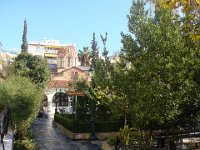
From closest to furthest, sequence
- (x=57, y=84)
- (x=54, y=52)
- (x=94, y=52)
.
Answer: (x=94, y=52), (x=57, y=84), (x=54, y=52)

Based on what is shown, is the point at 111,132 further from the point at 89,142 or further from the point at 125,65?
the point at 125,65

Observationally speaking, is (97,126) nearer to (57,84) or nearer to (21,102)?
(21,102)

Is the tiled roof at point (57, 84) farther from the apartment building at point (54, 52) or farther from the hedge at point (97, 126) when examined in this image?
the hedge at point (97, 126)

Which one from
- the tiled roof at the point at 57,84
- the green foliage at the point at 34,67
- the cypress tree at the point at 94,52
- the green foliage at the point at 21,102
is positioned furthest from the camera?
the tiled roof at the point at 57,84

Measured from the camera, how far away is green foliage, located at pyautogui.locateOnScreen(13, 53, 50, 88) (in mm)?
43719

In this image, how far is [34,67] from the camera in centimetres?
4453

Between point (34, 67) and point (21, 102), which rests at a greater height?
point (34, 67)

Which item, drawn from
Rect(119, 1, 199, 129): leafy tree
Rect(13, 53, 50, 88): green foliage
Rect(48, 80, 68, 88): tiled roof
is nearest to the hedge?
Rect(119, 1, 199, 129): leafy tree

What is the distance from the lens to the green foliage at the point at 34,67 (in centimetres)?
4372

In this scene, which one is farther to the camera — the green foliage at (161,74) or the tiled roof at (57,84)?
the tiled roof at (57,84)

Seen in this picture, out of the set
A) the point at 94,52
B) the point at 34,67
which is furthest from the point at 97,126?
the point at 34,67

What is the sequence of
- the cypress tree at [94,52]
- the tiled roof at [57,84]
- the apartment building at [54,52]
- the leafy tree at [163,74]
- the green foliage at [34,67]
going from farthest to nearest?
the apartment building at [54,52]
the tiled roof at [57,84]
the green foliage at [34,67]
the cypress tree at [94,52]
the leafy tree at [163,74]

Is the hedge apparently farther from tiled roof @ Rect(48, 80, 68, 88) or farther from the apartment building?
the apartment building

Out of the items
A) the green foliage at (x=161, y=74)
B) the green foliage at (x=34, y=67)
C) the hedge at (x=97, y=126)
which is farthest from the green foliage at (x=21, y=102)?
the green foliage at (x=34, y=67)
